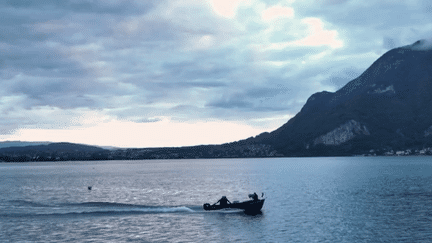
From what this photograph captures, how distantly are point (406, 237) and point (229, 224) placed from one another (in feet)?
97.4

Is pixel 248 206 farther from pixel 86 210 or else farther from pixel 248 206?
pixel 86 210

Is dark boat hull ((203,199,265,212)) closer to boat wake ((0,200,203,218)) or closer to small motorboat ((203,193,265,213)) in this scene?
small motorboat ((203,193,265,213))

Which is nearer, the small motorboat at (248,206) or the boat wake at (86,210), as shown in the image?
the small motorboat at (248,206)

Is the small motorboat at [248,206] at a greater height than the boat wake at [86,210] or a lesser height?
greater

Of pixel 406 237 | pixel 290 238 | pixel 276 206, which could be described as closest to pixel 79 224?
pixel 290 238

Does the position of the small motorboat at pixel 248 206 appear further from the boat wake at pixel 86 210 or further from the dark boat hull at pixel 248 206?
the boat wake at pixel 86 210

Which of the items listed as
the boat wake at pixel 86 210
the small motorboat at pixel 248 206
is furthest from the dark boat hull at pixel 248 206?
the boat wake at pixel 86 210

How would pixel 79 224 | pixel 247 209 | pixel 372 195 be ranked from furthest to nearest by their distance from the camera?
pixel 372 195
pixel 247 209
pixel 79 224

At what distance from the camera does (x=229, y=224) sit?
78875 millimetres

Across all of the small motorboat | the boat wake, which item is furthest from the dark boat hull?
the boat wake

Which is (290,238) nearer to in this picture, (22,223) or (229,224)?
(229,224)

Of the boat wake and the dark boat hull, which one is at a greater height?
the dark boat hull

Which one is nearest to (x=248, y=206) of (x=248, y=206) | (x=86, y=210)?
(x=248, y=206)

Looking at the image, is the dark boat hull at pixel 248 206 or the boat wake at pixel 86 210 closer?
the dark boat hull at pixel 248 206
